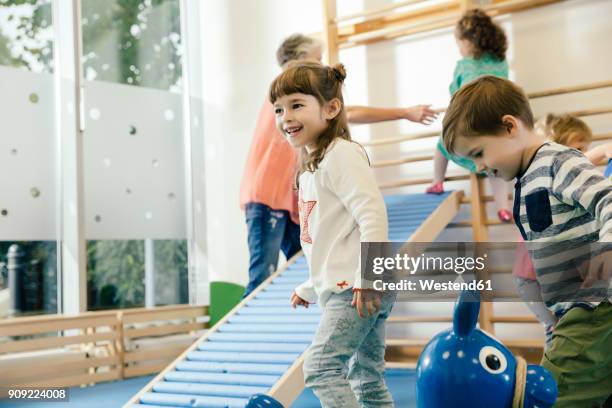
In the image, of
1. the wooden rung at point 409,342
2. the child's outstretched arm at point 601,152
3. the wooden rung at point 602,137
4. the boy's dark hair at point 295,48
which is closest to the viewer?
the child's outstretched arm at point 601,152

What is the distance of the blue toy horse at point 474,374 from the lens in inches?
47.4

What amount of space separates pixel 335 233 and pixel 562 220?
0.51 m

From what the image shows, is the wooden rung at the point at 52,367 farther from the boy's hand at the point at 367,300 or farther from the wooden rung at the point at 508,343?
the boy's hand at the point at 367,300

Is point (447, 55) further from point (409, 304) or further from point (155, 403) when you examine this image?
point (155, 403)

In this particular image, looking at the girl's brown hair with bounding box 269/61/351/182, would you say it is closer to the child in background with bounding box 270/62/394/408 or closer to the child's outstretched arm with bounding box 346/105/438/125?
the child in background with bounding box 270/62/394/408

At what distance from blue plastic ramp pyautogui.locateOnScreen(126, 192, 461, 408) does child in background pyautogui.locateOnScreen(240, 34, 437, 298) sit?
0.13m

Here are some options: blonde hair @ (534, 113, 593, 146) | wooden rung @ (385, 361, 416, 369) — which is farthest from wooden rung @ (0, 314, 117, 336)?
blonde hair @ (534, 113, 593, 146)

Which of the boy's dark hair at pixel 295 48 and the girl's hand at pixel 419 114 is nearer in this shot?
the girl's hand at pixel 419 114

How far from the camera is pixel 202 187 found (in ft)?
15.9

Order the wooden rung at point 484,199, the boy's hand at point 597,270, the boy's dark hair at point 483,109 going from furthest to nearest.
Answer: the wooden rung at point 484,199
the boy's dark hair at point 483,109
the boy's hand at point 597,270

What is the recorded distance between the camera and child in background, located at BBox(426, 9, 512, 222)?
3.29 meters

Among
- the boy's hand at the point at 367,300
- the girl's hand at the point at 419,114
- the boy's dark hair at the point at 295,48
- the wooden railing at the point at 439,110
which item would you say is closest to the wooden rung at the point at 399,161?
the wooden railing at the point at 439,110

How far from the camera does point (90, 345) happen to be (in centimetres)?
382

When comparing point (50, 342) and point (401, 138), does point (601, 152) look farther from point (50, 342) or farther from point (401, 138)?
point (50, 342)
